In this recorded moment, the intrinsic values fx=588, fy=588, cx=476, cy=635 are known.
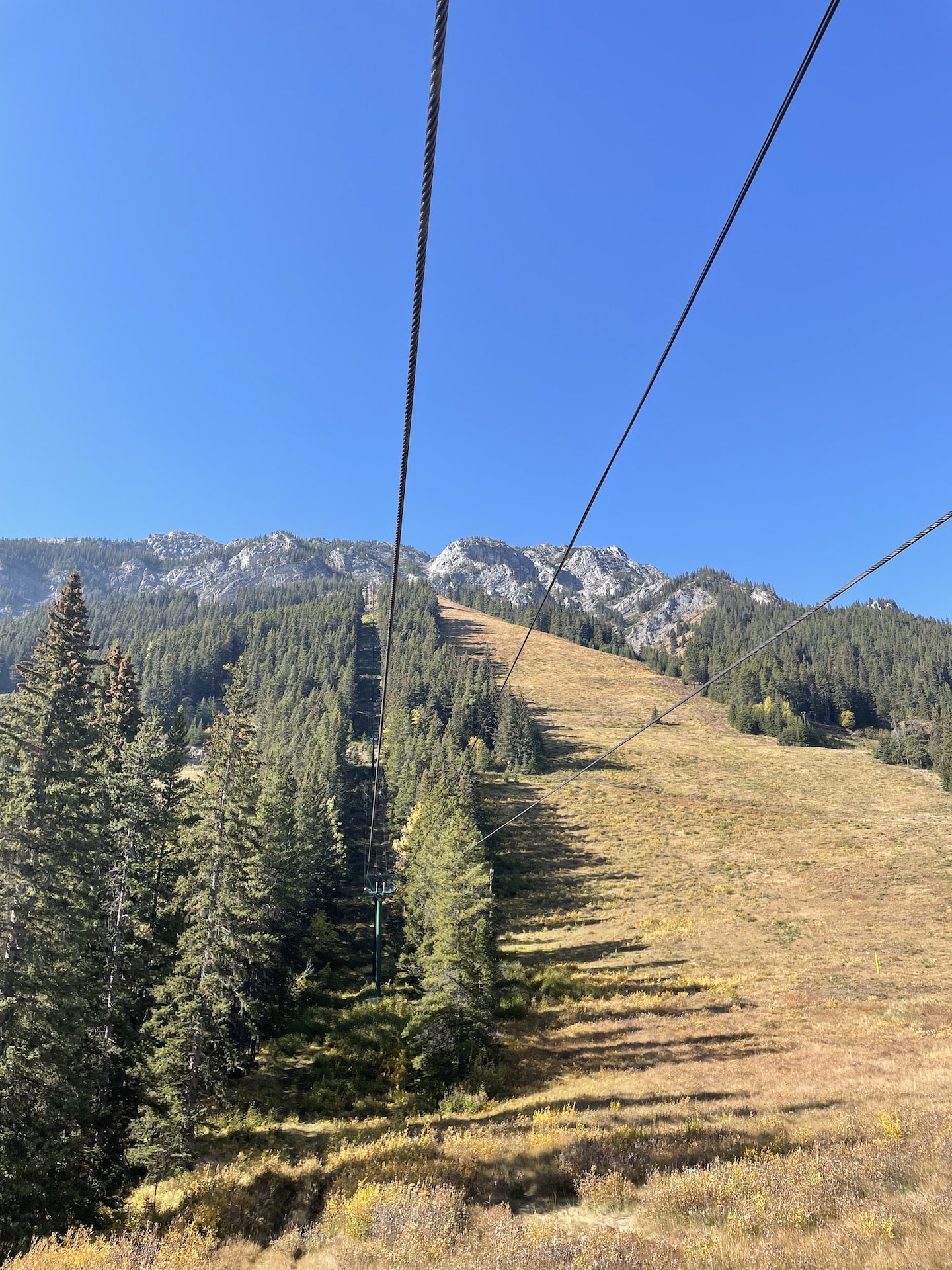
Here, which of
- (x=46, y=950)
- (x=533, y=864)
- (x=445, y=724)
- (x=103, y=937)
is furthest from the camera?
(x=445, y=724)

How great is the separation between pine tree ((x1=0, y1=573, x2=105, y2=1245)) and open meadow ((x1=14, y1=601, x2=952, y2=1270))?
2.35 metres

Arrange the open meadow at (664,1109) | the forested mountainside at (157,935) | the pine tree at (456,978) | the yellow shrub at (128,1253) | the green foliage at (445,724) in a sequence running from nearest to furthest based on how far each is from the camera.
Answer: the open meadow at (664,1109), the yellow shrub at (128,1253), the forested mountainside at (157,935), the pine tree at (456,978), the green foliage at (445,724)

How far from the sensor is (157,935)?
89.5 ft

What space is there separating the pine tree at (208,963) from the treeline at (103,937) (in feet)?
0.23

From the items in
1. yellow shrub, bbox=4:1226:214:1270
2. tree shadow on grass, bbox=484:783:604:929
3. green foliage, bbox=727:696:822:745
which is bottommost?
tree shadow on grass, bbox=484:783:604:929

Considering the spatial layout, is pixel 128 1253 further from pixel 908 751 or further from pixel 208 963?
pixel 908 751

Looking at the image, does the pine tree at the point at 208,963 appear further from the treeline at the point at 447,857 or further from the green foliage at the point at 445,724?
the green foliage at the point at 445,724

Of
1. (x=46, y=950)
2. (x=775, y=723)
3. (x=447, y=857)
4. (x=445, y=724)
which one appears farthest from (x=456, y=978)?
(x=775, y=723)

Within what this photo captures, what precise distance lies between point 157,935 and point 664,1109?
2250 centimetres

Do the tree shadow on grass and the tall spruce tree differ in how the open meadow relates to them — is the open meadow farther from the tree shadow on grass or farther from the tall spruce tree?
the tall spruce tree

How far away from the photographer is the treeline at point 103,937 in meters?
15.1

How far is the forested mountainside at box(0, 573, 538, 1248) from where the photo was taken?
15386mm

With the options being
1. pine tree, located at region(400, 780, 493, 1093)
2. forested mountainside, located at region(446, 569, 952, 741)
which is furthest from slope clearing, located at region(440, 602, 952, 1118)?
forested mountainside, located at region(446, 569, 952, 741)

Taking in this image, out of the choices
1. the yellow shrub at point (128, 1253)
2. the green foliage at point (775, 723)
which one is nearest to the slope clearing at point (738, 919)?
the green foliage at point (775, 723)
